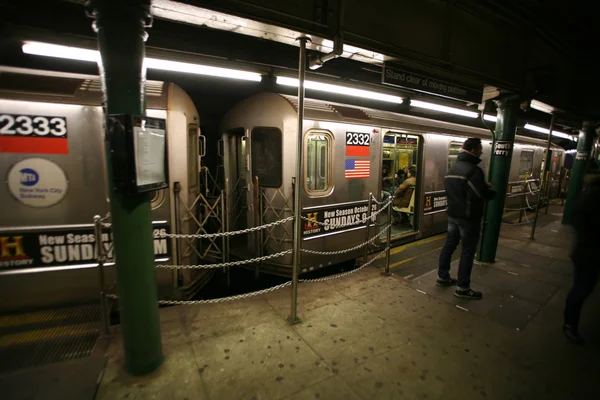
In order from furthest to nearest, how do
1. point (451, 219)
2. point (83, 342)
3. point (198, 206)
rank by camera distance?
1. point (198, 206)
2. point (451, 219)
3. point (83, 342)

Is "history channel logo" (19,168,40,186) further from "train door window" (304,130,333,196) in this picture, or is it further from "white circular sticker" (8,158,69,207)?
"train door window" (304,130,333,196)

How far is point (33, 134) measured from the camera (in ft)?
10.5

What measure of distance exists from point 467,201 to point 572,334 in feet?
6.03

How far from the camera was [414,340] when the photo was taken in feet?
10.2

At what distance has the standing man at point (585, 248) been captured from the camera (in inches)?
115

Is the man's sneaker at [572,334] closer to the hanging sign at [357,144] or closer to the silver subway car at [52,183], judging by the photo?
the hanging sign at [357,144]

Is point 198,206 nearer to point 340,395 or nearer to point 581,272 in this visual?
point 340,395

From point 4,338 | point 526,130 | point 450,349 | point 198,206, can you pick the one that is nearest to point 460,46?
point 450,349

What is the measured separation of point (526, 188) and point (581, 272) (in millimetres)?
9956

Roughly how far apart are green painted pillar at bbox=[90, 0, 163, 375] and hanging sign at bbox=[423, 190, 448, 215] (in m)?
6.36

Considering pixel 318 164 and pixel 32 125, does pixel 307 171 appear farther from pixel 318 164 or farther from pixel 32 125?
pixel 32 125

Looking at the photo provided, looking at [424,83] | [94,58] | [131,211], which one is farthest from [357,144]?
[94,58]

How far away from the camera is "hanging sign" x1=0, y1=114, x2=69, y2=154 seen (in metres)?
Result: 3.09

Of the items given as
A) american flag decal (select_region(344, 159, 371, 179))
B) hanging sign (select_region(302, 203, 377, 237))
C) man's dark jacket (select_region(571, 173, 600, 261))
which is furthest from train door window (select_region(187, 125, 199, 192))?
man's dark jacket (select_region(571, 173, 600, 261))
